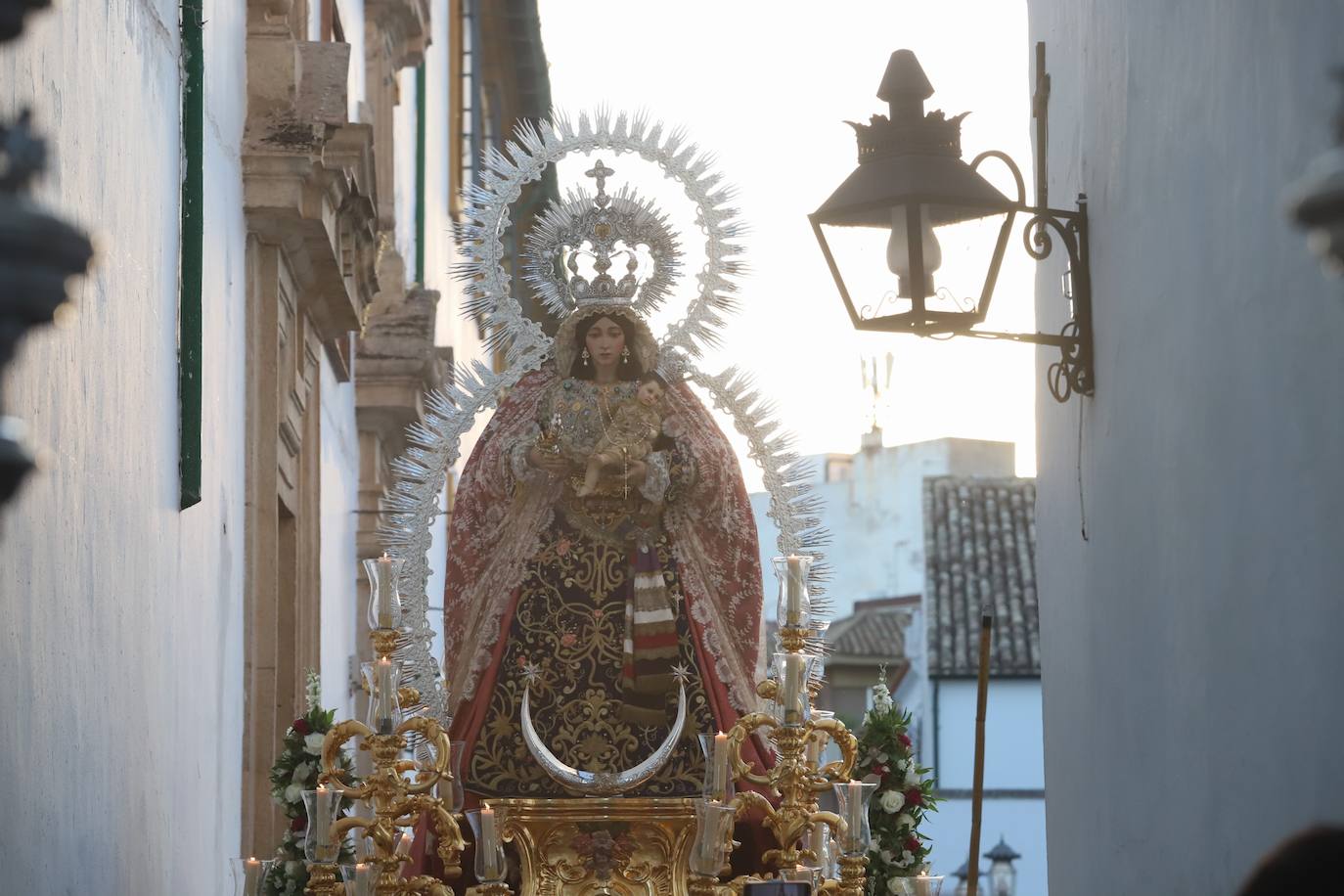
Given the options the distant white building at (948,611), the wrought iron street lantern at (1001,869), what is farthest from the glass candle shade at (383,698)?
the distant white building at (948,611)

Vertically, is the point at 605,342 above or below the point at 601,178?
below

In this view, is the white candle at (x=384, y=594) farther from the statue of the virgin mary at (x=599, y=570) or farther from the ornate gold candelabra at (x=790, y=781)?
the statue of the virgin mary at (x=599, y=570)

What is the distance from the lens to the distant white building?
23422 mm

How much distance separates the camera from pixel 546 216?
25.2 feet

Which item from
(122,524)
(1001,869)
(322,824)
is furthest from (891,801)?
(1001,869)

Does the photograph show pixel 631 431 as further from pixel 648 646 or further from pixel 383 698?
pixel 383 698

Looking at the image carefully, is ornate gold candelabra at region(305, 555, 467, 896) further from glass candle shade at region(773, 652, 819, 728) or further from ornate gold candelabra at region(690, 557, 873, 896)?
glass candle shade at region(773, 652, 819, 728)

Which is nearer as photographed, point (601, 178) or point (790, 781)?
point (790, 781)

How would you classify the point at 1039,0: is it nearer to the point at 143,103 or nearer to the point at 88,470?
the point at 143,103

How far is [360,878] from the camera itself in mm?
5723

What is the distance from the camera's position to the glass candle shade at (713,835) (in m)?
5.73

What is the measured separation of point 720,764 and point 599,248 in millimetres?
2350

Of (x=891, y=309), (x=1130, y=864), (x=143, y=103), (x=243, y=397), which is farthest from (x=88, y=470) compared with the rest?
(x=243, y=397)

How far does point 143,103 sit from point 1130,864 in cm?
348
